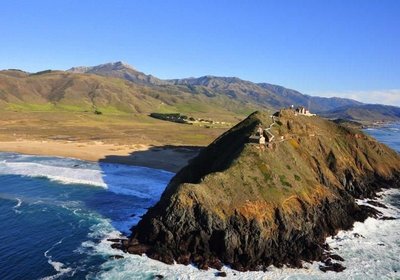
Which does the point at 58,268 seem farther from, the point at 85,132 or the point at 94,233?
the point at 85,132

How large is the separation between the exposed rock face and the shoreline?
33.3 metres

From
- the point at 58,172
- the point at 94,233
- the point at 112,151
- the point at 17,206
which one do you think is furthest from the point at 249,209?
the point at 112,151

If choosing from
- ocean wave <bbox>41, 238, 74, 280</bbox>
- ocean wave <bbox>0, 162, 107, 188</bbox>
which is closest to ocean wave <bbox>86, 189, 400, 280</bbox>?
ocean wave <bbox>41, 238, 74, 280</bbox>

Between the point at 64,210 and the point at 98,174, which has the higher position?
the point at 98,174

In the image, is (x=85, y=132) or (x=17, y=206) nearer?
(x=17, y=206)

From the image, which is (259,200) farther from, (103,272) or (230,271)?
(103,272)

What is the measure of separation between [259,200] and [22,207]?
119ft

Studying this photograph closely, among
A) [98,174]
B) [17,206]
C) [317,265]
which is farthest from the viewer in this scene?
[98,174]

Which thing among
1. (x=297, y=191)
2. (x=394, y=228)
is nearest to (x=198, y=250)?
(x=297, y=191)

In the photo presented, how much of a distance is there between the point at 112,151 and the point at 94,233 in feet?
209

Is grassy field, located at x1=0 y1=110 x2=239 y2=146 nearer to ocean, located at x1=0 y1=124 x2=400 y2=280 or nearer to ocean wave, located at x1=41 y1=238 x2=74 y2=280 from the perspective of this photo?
ocean, located at x1=0 y1=124 x2=400 y2=280

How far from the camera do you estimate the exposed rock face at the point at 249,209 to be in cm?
4834

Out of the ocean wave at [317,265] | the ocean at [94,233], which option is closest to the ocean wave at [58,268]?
the ocean at [94,233]

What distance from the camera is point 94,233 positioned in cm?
5528
